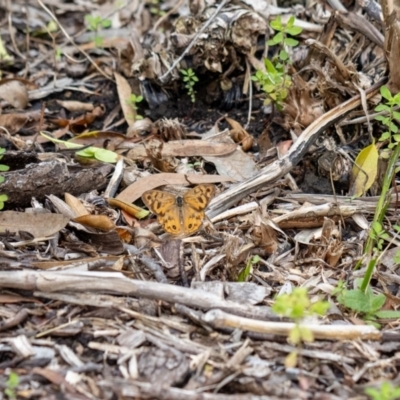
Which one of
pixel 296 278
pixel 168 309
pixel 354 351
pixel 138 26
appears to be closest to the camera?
pixel 354 351

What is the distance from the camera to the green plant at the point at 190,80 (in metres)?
3.90

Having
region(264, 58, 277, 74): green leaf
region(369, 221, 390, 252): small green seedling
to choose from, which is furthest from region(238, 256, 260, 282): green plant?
region(264, 58, 277, 74): green leaf

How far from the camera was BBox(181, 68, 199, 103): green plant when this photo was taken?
3.90 m

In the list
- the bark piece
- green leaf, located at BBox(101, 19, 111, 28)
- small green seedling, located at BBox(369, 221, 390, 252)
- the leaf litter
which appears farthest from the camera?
green leaf, located at BBox(101, 19, 111, 28)

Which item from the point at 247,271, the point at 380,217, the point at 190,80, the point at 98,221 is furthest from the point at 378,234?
the point at 190,80

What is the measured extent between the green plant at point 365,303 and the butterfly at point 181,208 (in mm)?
713

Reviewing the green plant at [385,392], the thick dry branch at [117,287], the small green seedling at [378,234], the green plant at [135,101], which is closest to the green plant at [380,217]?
Result: the small green seedling at [378,234]

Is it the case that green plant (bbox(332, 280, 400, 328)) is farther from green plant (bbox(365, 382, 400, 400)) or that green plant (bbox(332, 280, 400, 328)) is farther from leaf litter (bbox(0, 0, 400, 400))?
green plant (bbox(365, 382, 400, 400))

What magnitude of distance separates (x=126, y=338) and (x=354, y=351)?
0.80 metres

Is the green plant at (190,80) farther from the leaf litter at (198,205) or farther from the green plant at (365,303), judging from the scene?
the green plant at (365,303)

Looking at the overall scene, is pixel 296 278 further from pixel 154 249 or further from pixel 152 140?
pixel 152 140

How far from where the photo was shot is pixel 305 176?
346cm

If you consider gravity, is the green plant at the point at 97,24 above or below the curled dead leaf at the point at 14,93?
above

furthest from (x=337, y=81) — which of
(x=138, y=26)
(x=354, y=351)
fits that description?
(x=138, y=26)
